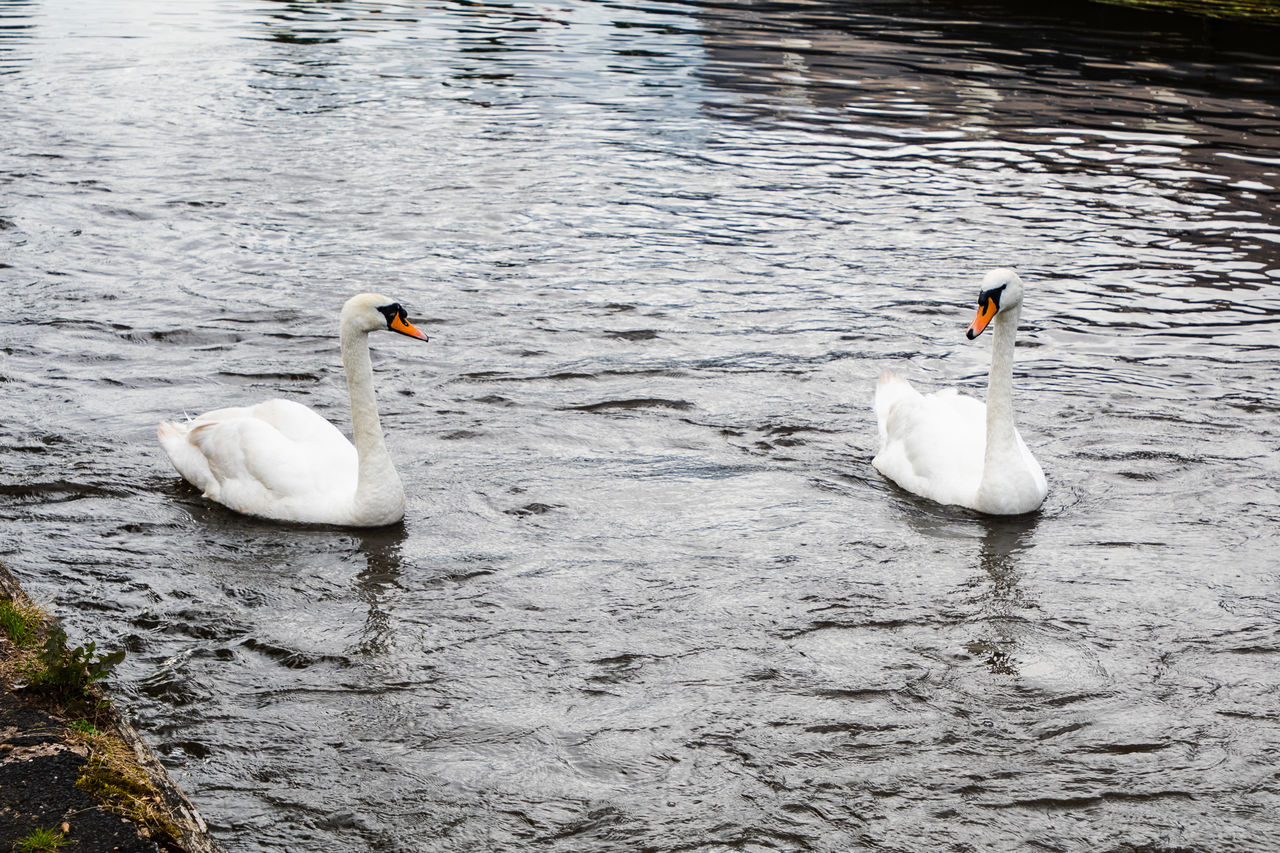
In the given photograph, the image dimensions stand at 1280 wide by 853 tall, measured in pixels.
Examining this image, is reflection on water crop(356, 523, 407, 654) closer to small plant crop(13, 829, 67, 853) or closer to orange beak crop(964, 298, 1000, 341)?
small plant crop(13, 829, 67, 853)

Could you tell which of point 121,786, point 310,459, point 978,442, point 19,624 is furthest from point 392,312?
point 121,786

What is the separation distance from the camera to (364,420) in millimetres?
7746

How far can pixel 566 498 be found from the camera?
324 inches

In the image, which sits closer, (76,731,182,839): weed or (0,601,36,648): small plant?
(76,731,182,839): weed

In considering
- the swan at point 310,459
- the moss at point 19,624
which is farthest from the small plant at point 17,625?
the swan at point 310,459

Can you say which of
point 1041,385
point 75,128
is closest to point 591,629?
point 1041,385

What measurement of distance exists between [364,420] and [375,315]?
1.94 ft

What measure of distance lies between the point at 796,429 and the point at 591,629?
10.1 ft

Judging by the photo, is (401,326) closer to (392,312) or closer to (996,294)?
(392,312)

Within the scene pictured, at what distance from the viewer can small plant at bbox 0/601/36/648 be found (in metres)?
5.11

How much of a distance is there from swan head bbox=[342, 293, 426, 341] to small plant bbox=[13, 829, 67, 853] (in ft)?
13.2

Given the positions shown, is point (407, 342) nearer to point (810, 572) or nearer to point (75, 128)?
point (810, 572)

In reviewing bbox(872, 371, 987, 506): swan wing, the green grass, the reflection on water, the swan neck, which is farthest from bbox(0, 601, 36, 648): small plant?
the green grass

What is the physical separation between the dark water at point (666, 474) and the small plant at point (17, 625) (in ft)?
2.63
